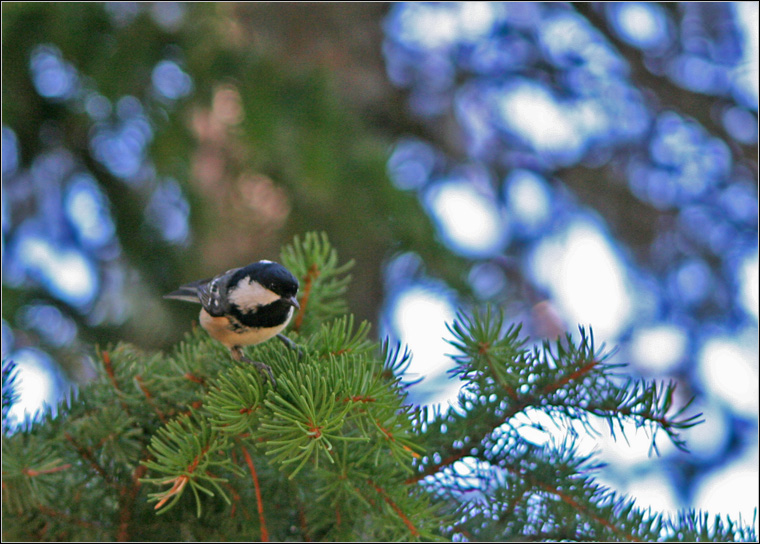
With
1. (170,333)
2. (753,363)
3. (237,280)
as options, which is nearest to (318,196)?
(170,333)

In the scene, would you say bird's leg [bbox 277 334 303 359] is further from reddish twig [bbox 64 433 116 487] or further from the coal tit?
reddish twig [bbox 64 433 116 487]

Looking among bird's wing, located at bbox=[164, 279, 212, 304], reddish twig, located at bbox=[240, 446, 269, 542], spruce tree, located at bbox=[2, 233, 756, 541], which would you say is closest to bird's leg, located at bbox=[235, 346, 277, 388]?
spruce tree, located at bbox=[2, 233, 756, 541]

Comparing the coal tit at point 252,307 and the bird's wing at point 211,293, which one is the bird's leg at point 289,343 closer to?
the coal tit at point 252,307

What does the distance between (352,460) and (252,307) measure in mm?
473

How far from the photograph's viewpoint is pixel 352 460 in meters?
1.00

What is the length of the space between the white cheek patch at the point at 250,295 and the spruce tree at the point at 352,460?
207mm

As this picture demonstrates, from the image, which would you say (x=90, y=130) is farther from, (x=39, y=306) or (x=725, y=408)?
(x=725, y=408)

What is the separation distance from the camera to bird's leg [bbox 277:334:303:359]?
1115mm

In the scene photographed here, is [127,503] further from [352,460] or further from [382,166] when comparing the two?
[382,166]

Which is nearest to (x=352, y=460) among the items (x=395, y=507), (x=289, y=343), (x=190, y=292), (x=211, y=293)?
(x=395, y=507)

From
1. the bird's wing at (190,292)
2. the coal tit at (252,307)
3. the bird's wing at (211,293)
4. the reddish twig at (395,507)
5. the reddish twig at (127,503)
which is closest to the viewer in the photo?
the reddish twig at (395,507)

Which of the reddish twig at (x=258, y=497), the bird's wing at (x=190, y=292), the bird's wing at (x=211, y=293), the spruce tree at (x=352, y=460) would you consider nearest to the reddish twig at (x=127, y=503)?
the spruce tree at (x=352, y=460)

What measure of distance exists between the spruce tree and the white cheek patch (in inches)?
8.2

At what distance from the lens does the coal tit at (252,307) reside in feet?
4.24
